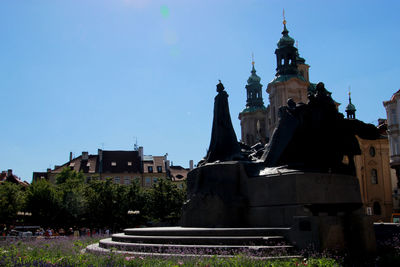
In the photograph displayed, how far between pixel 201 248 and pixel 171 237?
1698 mm

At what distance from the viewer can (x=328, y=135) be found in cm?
1448

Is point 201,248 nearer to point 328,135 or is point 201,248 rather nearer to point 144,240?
point 144,240

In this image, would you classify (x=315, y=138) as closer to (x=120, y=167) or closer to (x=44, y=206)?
(x=44, y=206)

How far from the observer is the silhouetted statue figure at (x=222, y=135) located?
16578 mm

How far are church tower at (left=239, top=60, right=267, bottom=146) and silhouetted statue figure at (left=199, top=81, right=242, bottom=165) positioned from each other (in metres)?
66.9

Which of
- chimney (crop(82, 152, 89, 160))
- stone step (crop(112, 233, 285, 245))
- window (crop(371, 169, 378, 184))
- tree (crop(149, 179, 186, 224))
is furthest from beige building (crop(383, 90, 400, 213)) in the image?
chimney (crop(82, 152, 89, 160))

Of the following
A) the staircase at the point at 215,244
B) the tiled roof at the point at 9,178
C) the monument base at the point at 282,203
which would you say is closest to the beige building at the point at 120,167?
the tiled roof at the point at 9,178

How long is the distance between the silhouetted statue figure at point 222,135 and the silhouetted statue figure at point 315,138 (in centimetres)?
215

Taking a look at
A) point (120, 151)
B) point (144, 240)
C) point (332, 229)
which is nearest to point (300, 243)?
point (332, 229)

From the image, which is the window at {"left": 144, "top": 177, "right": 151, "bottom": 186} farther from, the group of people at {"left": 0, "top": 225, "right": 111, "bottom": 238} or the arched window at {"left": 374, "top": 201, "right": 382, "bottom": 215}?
the arched window at {"left": 374, "top": 201, "right": 382, "bottom": 215}

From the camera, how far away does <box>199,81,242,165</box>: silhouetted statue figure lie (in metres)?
16.6

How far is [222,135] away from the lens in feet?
55.5

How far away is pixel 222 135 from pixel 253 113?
6999 centimetres

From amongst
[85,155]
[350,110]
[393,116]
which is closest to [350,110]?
[350,110]
